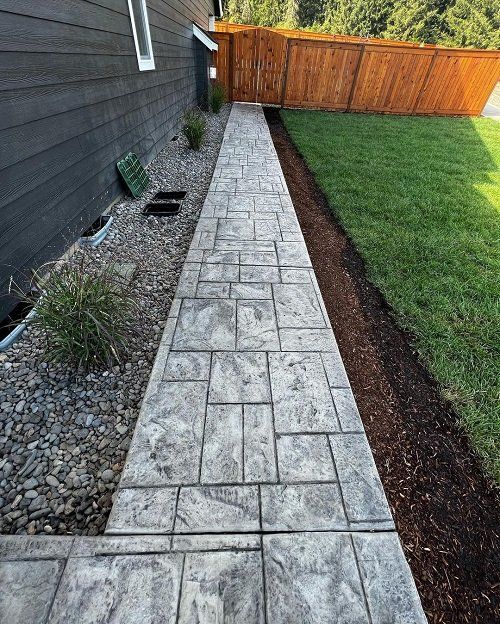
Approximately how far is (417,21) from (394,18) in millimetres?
1847

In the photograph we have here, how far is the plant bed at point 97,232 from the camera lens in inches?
120

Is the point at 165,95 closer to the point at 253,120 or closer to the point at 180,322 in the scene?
the point at 253,120

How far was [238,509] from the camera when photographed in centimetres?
132

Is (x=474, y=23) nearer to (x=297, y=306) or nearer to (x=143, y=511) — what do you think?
(x=297, y=306)

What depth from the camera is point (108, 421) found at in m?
1.67

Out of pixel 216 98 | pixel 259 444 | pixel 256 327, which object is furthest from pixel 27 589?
pixel 216 98

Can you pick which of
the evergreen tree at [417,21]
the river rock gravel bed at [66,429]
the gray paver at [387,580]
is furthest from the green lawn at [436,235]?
the evergreen tree at [417,21]

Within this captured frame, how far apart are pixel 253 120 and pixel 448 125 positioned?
5.41m

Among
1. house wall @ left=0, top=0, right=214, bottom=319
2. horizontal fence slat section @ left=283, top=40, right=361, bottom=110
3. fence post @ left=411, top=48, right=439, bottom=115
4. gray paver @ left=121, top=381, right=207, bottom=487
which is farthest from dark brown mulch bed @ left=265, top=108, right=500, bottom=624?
fence post @ left=411, top=48, right=439, bottom=115

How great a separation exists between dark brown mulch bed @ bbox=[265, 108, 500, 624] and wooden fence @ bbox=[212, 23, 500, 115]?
9.08 m

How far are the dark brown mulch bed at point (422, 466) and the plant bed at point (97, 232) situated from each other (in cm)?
217

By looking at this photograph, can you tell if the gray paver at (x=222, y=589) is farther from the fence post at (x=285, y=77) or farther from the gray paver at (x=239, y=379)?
the fence post at (x=285, y=77)

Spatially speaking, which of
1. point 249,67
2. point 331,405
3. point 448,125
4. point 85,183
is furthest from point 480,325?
point 249,67

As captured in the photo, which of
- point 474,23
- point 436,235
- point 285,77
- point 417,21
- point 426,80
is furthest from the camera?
point 417,21
